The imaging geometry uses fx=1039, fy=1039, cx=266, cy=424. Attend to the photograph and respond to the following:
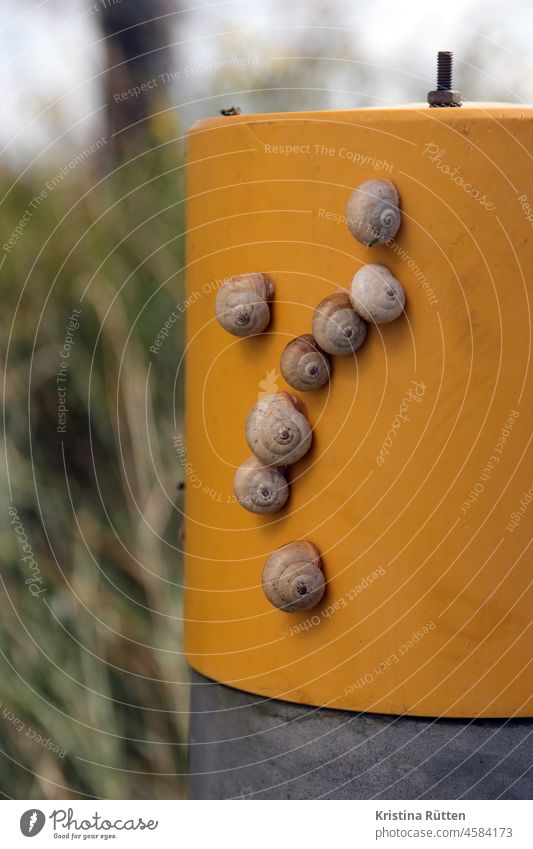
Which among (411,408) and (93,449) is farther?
(93,449)

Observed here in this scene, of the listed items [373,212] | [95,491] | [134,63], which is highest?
[134,63]

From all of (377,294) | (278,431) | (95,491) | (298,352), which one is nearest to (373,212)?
(377,294)

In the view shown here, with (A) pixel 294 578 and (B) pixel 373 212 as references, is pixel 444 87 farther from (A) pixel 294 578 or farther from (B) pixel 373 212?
(A) pixel 294 578

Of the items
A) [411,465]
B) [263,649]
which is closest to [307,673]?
[263,649]

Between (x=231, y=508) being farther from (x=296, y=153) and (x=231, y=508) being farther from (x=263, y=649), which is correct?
(x=296, y=153)

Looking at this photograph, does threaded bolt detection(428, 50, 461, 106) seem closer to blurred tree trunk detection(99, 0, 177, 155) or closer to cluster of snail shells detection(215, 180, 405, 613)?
cluster of snail shells detection(215, 180, 405, 613)

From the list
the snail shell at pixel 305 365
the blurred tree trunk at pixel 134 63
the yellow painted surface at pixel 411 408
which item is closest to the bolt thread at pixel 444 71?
the yellow painted surface at pixel 411 408
